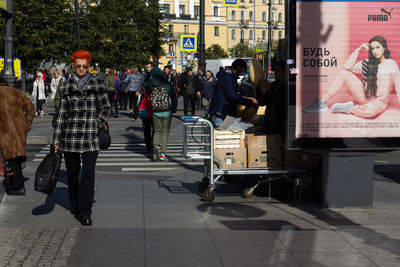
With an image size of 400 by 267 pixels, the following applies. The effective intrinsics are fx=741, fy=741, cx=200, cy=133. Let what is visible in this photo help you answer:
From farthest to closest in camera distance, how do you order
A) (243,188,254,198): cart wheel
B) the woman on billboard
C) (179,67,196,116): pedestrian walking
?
(179,67,196,116): pedestrian walking
(243,188,254,198): cart wheel
the woman on billboard

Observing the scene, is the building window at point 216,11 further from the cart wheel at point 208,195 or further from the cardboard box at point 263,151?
the cart wheel at point 208,195

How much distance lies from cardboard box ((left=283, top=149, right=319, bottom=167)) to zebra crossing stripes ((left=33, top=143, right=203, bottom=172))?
143 inches

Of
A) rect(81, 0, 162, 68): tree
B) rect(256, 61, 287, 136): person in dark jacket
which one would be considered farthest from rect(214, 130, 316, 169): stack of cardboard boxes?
rect(81, 0, 162, 68): tree

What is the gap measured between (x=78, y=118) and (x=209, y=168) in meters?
2.30

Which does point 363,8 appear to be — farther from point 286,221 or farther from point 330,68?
point 286,221

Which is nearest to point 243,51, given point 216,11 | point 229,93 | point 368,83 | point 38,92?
point 216,11

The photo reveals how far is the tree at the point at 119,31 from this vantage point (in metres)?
43.5

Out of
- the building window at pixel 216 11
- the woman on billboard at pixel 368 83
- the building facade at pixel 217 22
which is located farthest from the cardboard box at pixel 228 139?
the building window at pixel 216 11

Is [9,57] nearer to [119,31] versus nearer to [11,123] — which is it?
[11,123]

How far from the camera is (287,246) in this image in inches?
272

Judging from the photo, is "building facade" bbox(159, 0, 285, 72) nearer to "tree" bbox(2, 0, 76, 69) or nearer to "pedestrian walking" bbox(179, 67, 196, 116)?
"tree" bbox(2, 0, 76, 69)

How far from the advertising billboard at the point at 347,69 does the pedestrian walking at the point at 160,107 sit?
5.53 m

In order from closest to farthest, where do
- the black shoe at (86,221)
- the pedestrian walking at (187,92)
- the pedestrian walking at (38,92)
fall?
1. the black shoe at (86,221)
2. the pedestrian walking at (38,92)
3. the pedestrian walking at (187,92)

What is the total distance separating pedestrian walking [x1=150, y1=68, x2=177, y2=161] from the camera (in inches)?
541
